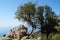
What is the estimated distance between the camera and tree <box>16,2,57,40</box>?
3350cm

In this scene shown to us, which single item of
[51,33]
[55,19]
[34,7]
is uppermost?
[34,7]

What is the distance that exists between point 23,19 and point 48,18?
4301 millimetres

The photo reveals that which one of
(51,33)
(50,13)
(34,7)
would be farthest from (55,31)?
(34,7)

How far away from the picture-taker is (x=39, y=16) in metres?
33.8

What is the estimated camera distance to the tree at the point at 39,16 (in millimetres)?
33500

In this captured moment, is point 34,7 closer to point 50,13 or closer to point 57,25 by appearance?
point 50,13

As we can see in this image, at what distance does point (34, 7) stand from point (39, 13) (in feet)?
4.43

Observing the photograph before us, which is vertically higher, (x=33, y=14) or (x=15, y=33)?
(x=33, y=14)

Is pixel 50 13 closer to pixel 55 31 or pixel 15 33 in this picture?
pixel 55 31

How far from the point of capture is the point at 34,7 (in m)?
33.9

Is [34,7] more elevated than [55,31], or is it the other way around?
[34,7]

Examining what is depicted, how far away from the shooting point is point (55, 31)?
33656mm

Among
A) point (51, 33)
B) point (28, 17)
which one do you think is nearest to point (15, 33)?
point (28, 17)

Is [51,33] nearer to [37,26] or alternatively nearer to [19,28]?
[37,26]
